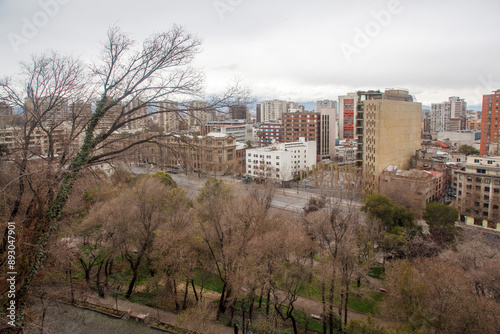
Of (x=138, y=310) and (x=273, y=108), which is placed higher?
(x=273, y=108)

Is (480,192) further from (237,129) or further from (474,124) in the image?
(474,124)

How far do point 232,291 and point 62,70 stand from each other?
7.03 m

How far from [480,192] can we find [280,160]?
1653 centimetres

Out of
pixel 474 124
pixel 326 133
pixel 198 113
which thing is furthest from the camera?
pixel 474 124

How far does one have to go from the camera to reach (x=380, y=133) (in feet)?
85.9

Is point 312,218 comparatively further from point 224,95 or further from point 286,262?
point 224,95

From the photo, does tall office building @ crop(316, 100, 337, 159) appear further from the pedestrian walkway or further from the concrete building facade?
the concrete building facade

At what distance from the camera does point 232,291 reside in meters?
9.75

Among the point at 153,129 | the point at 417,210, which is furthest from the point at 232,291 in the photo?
the point at 417,210

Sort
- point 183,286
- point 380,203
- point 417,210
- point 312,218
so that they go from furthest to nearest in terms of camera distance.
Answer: point 417,210 → point 380,203 → point 312,218 → point 183,286

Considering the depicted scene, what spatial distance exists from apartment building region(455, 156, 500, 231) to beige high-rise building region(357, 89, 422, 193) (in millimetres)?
5847

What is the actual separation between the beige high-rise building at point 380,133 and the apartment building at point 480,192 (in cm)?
585

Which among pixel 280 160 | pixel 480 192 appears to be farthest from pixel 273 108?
pixel 480 192

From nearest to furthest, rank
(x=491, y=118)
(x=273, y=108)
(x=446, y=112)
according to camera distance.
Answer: (x=491, y=118) < (x=446, y=112) < (x=273, y=108)
